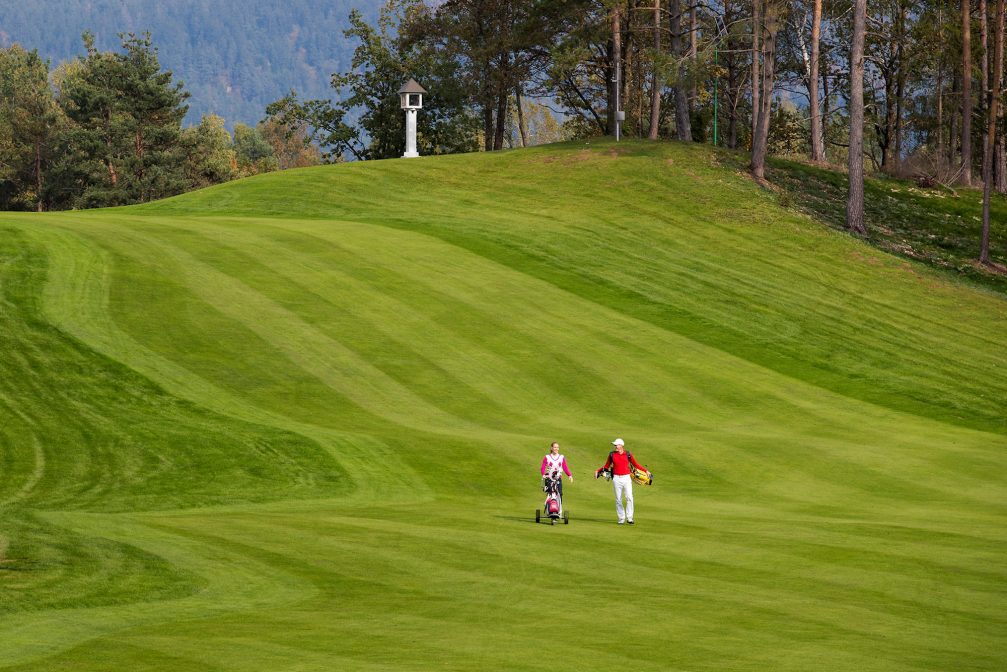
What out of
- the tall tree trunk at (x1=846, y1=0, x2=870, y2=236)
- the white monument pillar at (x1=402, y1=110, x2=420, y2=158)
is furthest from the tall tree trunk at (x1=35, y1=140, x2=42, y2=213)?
the tall tree trunk at (x1=846, y1=0, x2=870, y2=236)

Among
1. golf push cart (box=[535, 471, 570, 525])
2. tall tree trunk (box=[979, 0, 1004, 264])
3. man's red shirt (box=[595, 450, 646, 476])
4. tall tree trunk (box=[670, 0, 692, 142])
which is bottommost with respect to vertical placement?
golf push cart (box=[535, 471, 570, 525])

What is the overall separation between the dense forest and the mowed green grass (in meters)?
10.1

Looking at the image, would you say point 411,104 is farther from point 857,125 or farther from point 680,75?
point 857,125

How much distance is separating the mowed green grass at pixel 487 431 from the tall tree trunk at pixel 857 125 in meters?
2.71

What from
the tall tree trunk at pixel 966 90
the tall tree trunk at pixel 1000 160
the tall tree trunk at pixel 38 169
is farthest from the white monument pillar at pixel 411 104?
the tall tree trunk at pixel 38 169

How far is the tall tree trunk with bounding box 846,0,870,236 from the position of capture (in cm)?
6581

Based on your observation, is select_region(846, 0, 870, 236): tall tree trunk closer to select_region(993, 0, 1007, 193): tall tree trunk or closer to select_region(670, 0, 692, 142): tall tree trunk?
select_region(670, 0, 692, 142): tall tree trunk

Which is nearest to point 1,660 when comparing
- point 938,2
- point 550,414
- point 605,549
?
point 605,549

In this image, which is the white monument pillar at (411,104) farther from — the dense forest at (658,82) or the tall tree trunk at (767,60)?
the tall tree trunk at (767,60)

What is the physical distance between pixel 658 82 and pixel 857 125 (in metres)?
17.8

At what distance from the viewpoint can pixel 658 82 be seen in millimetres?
81062

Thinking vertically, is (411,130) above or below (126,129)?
below

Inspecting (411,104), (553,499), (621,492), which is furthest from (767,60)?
(553,499)

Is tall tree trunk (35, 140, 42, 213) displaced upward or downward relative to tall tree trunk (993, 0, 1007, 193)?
upward
